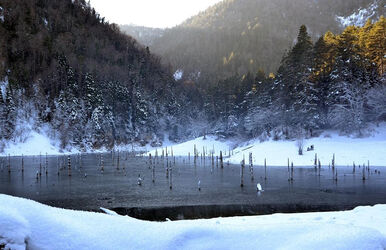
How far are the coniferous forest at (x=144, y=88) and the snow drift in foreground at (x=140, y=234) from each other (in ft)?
199

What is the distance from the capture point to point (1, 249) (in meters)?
5.86

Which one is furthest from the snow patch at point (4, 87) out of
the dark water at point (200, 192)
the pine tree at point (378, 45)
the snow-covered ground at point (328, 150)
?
the pine tree at point (378, 45)

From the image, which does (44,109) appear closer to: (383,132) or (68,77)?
(68,77)

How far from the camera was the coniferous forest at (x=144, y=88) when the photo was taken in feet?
227

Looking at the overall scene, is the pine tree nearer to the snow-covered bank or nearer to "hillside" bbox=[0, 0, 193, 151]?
the snow-covered bank

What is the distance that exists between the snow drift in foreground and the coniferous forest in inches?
2389

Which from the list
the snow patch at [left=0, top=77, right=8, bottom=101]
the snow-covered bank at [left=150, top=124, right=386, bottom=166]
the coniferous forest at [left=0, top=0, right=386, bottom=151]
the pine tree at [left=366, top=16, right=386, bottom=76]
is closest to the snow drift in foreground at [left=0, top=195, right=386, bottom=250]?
Result: the snow-covered bank at [left=150, top=124, right=386, bottom=166]

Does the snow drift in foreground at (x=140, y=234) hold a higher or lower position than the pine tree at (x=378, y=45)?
lower

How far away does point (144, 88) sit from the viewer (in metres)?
152

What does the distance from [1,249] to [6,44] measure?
12395 cm

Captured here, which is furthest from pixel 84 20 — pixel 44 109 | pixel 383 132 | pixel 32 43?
pixel 383 132

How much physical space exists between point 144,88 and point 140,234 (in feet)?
484

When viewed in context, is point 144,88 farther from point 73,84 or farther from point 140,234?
point 140,234

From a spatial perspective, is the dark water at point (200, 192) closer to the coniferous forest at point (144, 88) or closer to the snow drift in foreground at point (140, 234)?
the snow drift in foreground at point (140, 234)
